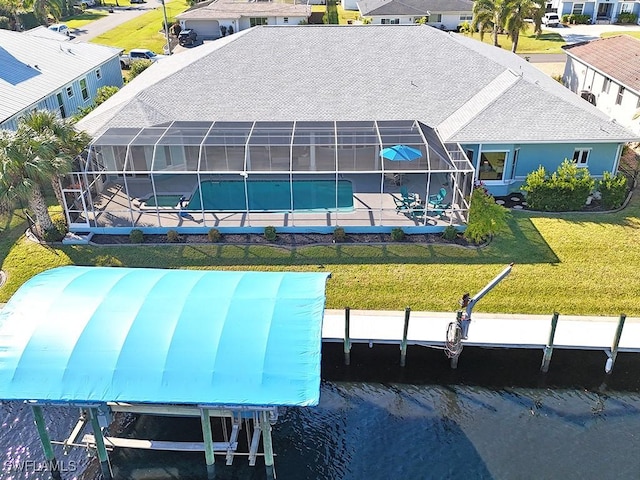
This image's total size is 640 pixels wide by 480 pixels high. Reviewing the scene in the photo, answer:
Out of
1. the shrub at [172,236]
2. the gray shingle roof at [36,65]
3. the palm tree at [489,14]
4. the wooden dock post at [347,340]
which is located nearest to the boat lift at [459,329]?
the wooden dock post at [347,340]

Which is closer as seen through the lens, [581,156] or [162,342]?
[162,342]

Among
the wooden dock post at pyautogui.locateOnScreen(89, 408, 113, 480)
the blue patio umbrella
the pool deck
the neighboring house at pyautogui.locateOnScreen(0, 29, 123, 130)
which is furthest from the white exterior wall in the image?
the neighboring house at pyautogui.locateOnScreen(0, 29, 123, 130)

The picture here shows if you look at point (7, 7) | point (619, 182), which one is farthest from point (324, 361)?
point (7, 7)

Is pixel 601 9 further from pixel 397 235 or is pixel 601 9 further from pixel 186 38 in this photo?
pixel 397 235

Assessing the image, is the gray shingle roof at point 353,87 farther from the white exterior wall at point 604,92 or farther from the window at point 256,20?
the window at point 256,20

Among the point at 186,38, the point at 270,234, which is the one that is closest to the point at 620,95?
the point at 270,234

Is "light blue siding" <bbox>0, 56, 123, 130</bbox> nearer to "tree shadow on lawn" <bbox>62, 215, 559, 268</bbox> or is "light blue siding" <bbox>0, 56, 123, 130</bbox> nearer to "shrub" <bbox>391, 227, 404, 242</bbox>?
"tree shadow on lawn" <bbox>62, 215, 559, 268</bbox>
